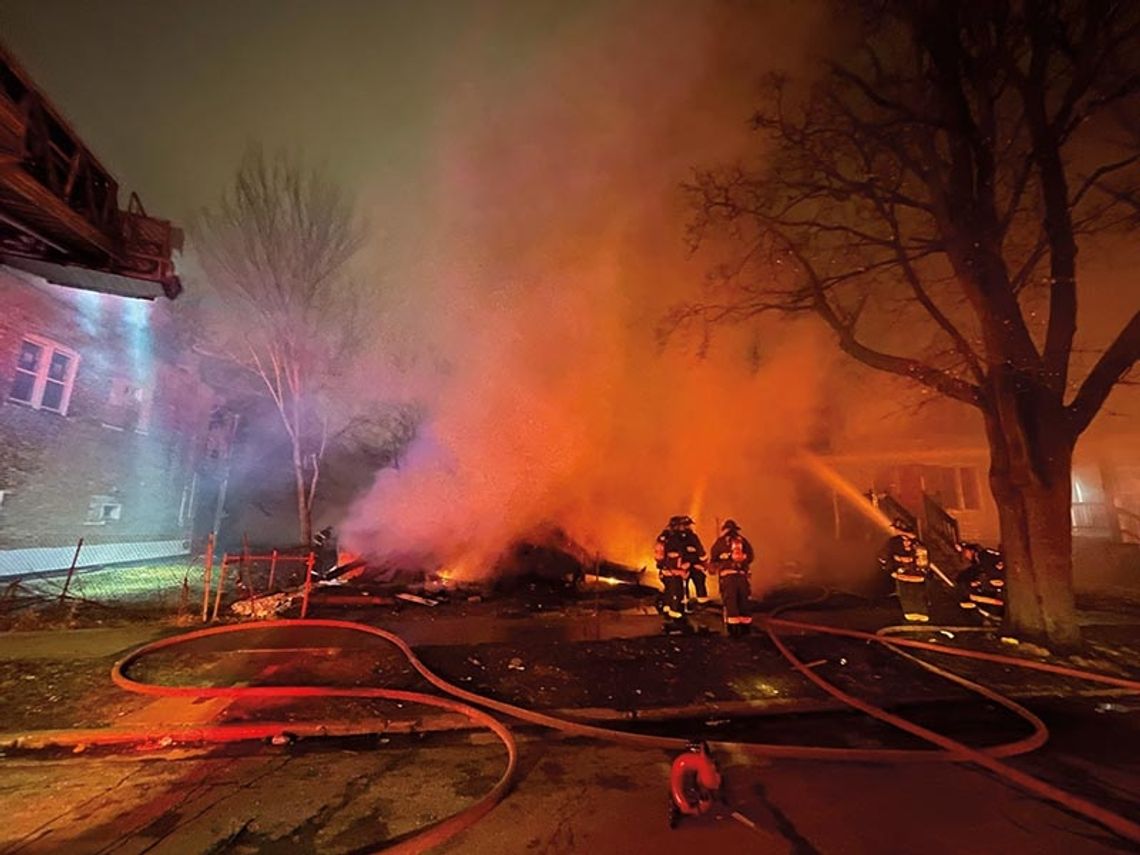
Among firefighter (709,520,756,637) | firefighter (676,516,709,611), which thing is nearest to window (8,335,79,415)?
firefighter (676,516,709,611)

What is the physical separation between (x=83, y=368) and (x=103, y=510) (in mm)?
4076

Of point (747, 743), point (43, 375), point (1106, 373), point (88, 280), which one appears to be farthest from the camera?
point (88, 280)

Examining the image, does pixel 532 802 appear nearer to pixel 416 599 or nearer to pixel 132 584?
pixel 416 599

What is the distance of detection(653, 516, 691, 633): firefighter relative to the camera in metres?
8.02

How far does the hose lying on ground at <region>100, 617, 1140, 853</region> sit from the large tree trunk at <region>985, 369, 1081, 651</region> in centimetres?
135

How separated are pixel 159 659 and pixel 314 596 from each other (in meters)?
3.37

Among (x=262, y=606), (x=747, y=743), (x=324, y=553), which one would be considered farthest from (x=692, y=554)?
(x=324, y=553)

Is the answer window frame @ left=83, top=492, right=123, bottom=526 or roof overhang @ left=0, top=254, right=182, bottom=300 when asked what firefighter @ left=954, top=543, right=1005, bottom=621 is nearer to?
roof overhang @ left=0, top=254, right=182, bottom=300

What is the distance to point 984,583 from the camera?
350 inches

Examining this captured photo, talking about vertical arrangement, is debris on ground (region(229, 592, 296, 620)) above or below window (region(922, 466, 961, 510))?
below

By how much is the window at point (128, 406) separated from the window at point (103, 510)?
2.07 meters

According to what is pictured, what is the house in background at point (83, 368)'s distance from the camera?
6164 mm

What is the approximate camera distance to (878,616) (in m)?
8.80

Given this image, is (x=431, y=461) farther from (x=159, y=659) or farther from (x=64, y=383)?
(x=64, y=383)
